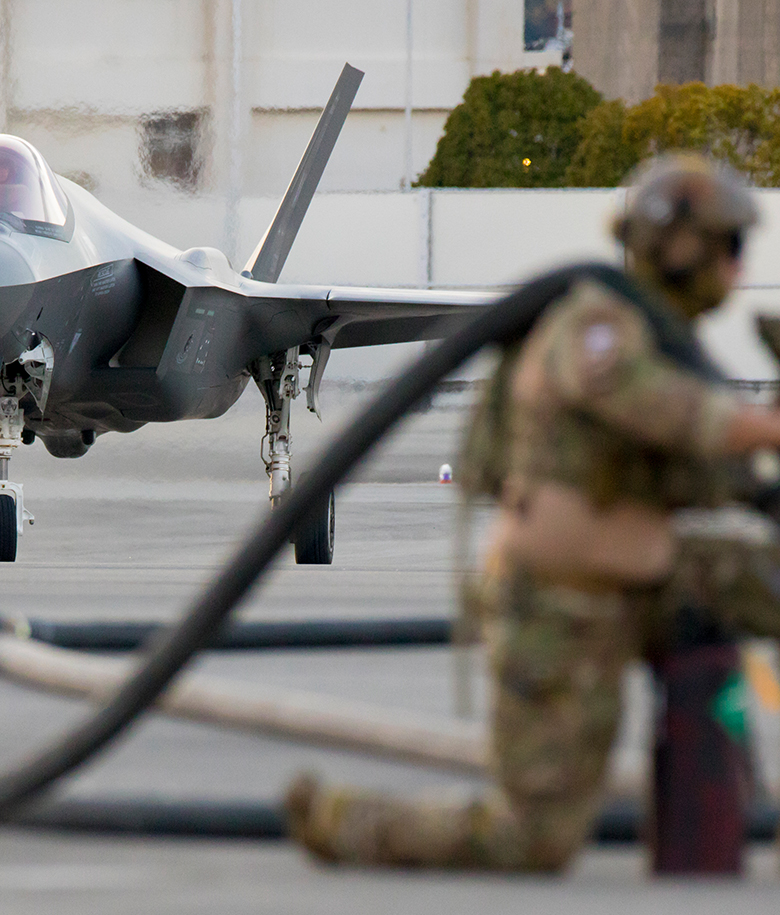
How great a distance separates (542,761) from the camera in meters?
2.19

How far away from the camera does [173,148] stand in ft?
66.1

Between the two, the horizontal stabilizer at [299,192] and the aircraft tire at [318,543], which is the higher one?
the horizontal stabilizer at [299,192]

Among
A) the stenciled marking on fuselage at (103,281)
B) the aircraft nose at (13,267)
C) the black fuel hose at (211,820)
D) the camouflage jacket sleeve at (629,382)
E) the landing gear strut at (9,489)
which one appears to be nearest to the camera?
the camouflage jacket sleeve at (629,382)

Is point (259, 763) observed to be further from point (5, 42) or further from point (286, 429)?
point (5, 42)

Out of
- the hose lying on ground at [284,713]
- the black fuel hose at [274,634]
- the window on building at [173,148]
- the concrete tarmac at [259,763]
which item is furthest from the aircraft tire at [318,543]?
the window on building at [173,148]

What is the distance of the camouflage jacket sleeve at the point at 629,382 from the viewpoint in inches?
81.2

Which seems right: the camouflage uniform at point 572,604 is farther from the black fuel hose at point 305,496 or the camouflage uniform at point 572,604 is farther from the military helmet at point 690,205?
the military helmet at point 690,205

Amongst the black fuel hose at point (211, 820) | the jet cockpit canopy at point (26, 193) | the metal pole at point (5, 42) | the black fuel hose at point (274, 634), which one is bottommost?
the black fuel hose at point (274, 634)

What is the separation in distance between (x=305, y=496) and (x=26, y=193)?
7.37m

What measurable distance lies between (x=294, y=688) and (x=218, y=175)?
19175mm

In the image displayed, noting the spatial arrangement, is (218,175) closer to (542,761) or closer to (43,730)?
(43,730)

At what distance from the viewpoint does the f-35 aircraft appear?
29.8ft

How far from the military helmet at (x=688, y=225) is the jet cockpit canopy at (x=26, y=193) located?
7416mm

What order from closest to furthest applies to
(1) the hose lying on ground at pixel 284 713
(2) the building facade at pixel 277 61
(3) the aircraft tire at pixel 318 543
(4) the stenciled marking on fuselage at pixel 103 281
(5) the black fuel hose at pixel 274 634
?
(1) the hose lying on ground at pixel 284 713 < (5) the black fuel hose at pixel 274 634 < (4) the stenciled marking on fuselage at pixel 103 281 < (3) the aircraft tire at pixel 318 543 < (2) the building facade at pixel 277 61
